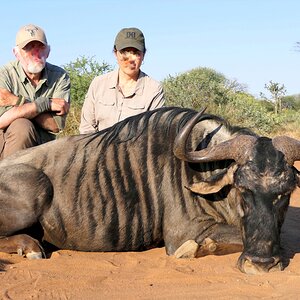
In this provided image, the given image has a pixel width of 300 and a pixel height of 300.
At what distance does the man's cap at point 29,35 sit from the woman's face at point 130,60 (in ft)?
2.97

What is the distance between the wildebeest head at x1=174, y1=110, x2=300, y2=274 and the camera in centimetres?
417

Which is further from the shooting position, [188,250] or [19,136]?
[19,136]

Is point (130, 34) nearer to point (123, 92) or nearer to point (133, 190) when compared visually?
point (123, 92)

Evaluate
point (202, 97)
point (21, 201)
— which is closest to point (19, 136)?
point (21, 201)

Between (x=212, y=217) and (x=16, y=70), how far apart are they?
9.94ft

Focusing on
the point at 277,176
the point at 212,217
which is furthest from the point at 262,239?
the point at 212,217

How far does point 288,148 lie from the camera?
4.47 meters

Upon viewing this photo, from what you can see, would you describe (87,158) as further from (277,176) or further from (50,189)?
(277,176)

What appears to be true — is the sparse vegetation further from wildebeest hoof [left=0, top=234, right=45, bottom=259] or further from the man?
wildebeest hoof [left=0, top=234, right=45, bottom=259]

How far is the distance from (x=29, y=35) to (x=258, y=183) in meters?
3.39

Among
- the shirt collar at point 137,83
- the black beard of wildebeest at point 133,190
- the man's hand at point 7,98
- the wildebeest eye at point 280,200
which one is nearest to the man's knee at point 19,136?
the man's hand at point 7,98

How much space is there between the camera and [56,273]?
13.6ft

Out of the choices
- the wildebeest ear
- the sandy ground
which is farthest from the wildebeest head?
the sandy ground

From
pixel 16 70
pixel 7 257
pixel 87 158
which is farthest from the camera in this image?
pixel 16 70
